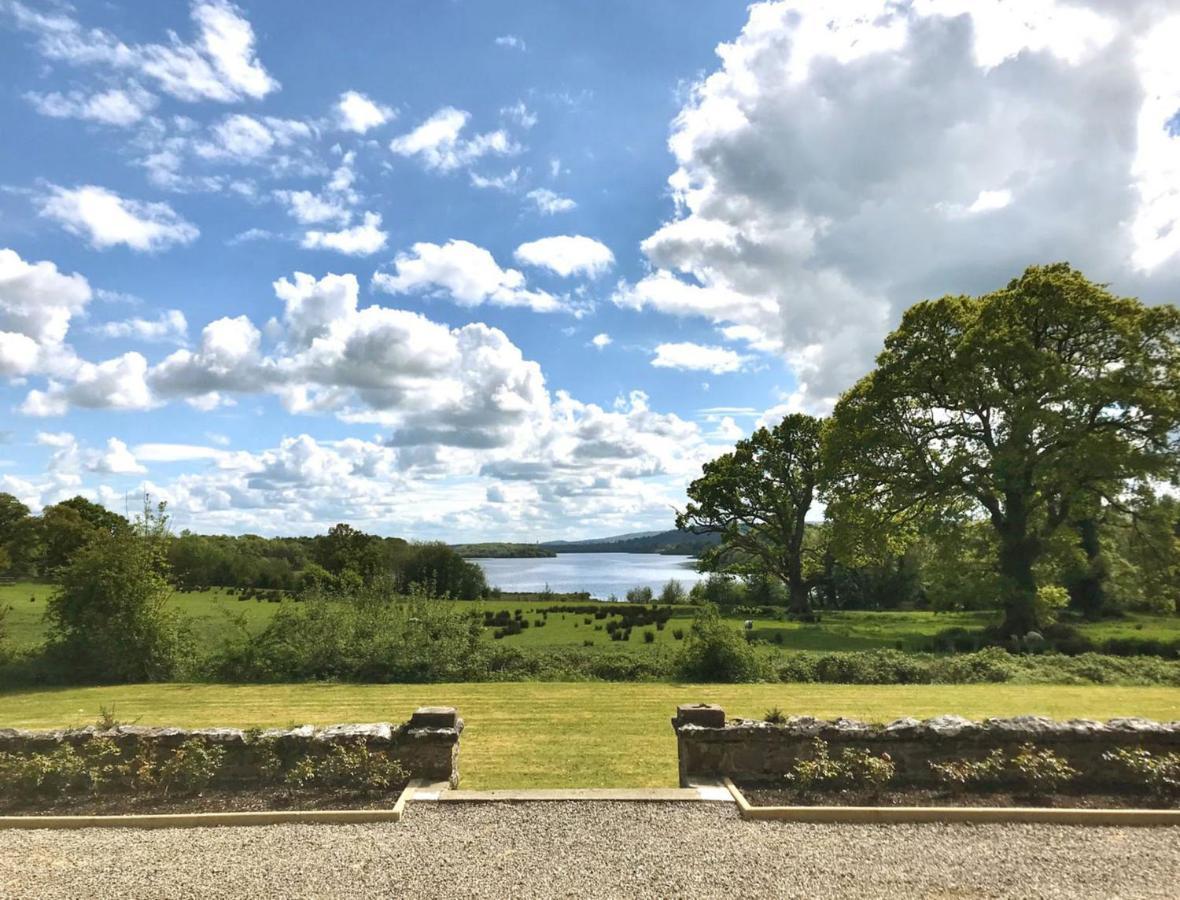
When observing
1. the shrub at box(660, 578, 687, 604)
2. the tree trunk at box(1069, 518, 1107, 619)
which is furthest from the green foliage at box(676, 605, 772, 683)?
the shrub at box(660, 578, 687, 604)

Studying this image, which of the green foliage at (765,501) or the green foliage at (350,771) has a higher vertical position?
the green foliage at (765,501)

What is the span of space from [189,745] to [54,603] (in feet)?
43.6

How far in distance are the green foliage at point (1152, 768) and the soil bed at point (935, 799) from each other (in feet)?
0.58

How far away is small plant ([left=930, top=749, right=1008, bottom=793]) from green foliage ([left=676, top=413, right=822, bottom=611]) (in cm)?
2981

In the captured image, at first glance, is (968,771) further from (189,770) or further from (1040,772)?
(189,770)

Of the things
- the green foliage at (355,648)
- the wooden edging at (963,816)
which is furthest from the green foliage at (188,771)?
the green foliage at (355,648)

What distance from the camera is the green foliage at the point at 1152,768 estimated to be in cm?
678

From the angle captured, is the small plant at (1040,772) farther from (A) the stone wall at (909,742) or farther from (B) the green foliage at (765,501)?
(B) the green foliage at (765,501)

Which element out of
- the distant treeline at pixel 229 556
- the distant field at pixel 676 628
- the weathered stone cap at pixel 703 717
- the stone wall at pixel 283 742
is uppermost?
the distant treeline at pixel 229 556

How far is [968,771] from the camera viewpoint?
6.79m

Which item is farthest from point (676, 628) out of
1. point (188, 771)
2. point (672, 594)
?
point (188, 771)

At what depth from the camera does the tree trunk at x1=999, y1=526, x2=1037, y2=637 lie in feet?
69.9

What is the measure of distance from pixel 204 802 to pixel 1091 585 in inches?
1319

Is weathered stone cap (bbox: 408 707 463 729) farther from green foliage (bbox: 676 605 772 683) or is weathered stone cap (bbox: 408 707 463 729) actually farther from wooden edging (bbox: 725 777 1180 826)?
green foliage (bbox: 676 605 772 683)
